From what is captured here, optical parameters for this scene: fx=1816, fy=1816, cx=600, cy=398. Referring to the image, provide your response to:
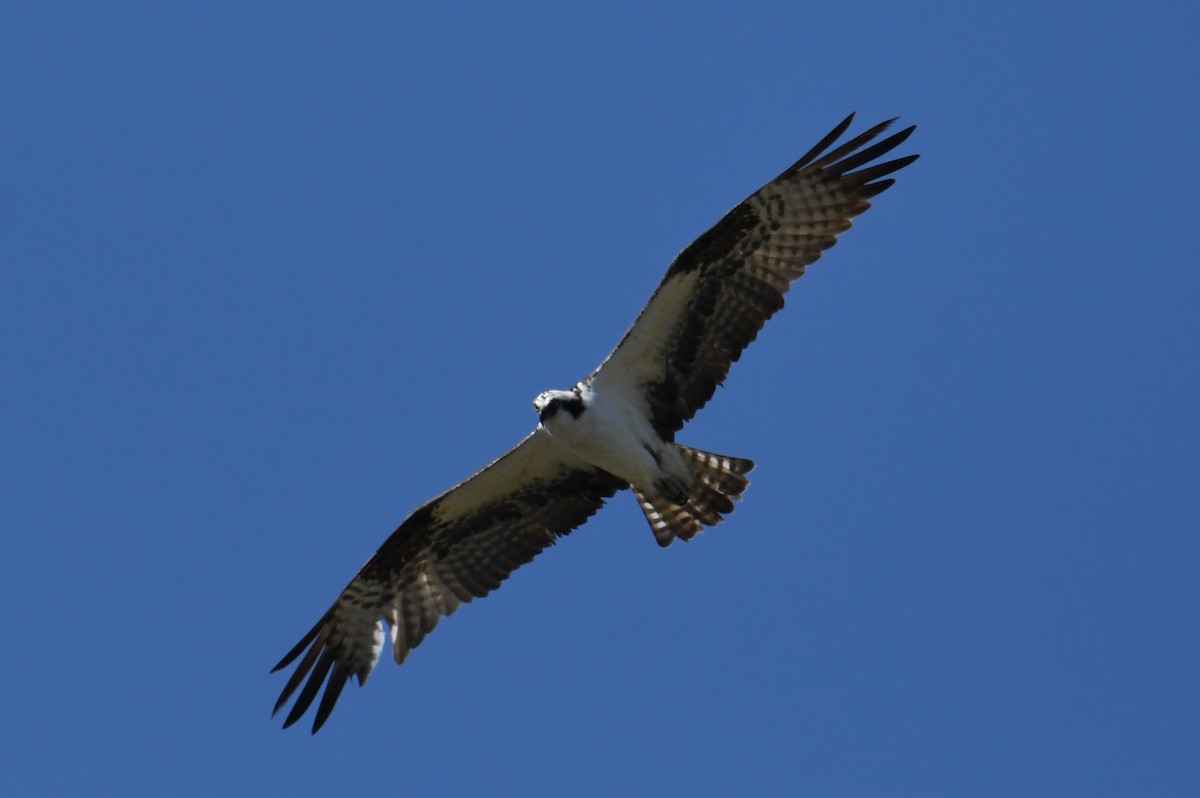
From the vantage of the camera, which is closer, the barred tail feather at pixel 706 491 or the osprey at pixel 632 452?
the osprey at pixel 632 452

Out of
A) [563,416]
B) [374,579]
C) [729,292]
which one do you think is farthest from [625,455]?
[374,579]

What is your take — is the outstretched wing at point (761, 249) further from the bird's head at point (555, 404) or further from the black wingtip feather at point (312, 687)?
the black wingtip feather at point (312, 687)

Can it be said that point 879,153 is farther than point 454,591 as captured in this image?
No

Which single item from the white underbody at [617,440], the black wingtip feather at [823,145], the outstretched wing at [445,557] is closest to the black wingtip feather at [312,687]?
the outstretched wing at [445,557]

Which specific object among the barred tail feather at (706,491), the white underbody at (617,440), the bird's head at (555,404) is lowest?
the barred tail feather at (706,491)

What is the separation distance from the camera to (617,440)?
13633 millimetres

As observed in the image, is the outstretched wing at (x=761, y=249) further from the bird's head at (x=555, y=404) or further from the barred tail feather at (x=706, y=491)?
the barred tail feather at (x=706, y=491)

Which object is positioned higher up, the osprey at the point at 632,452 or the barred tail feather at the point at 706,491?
the osprey at the point at 632,452

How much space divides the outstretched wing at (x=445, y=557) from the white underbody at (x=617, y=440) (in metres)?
0.46

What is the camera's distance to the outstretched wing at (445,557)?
14.3 metres

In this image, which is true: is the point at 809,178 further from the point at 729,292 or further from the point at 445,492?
the point at 445,492

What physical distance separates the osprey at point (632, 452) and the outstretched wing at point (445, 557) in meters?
0.01

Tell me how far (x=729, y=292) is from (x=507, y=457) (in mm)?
2163

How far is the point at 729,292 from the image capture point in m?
13.5
